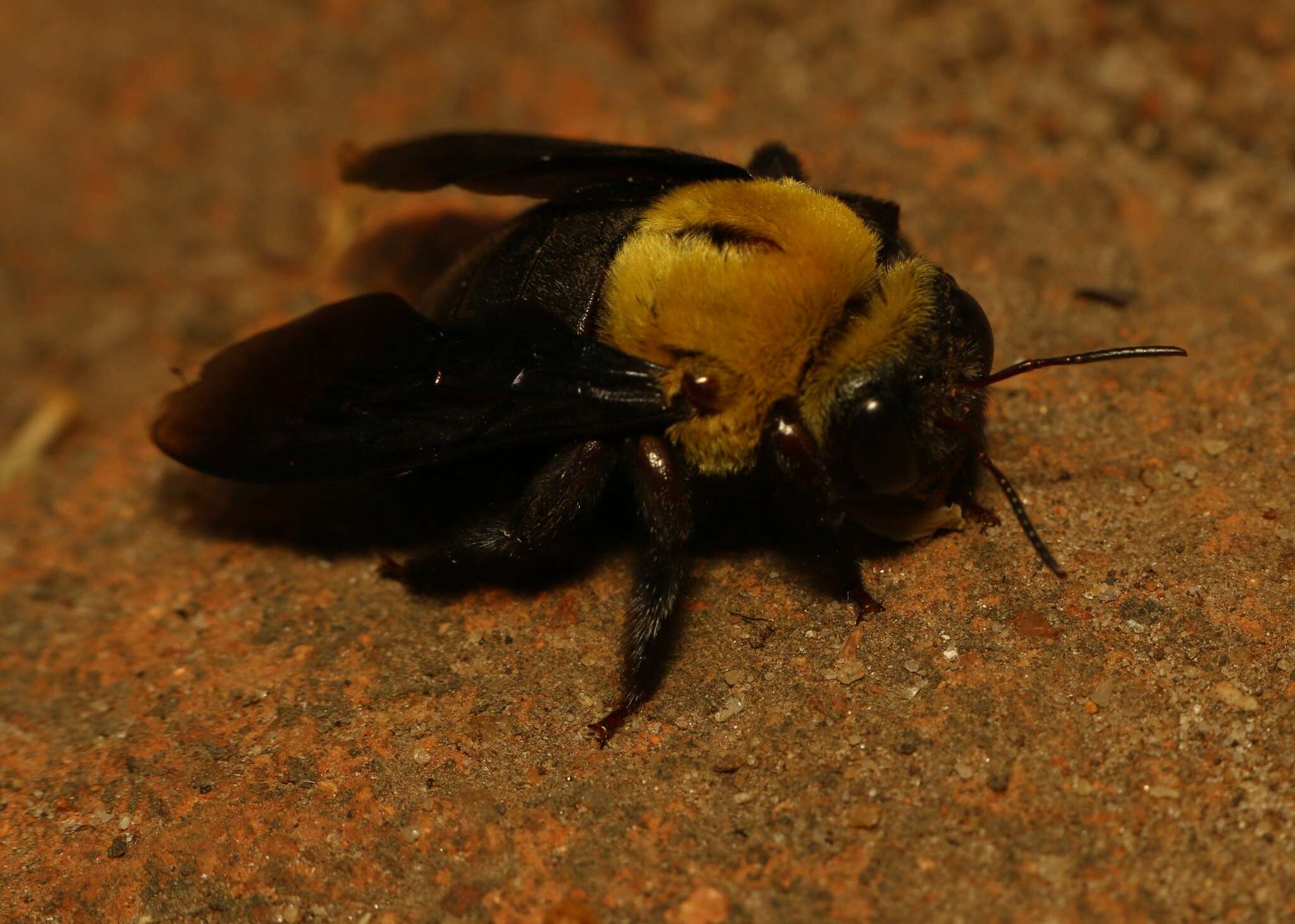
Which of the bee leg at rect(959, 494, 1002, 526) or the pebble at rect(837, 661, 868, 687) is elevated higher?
the bee leg at rect(959, 494, 1002, 526)

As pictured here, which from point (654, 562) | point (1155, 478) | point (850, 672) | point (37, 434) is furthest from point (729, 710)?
point (37, 434)

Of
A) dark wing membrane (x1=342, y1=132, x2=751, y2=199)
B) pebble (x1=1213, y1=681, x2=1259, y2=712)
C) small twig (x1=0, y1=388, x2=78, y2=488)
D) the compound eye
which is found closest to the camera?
pebble (x1=1213, y1=681, x2=1259, y2=712)

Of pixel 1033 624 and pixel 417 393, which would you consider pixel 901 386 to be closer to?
pixel 1033 624

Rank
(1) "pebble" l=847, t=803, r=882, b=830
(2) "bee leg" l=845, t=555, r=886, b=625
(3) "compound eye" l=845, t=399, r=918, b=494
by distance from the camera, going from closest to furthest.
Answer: (1) "pebble" l=847, t=803, r=882, b=830
(3) "compound eye" l=845, t=399, r=918, b=494
(2) "bee leg" l=845, t=555, r=886, b=625

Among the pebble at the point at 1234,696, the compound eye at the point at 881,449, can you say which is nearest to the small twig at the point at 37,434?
the compound eye at the point at 881,449

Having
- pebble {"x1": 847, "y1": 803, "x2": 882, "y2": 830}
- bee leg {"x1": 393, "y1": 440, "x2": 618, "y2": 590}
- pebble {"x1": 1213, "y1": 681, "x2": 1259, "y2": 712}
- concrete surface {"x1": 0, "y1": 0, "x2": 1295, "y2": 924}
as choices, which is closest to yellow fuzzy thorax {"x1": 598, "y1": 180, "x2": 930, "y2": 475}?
bee leg {"x1": 393, "y1": 440, "x2": 618, "y2": 590}

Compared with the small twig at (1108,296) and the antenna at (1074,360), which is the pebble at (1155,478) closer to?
the antenna at (1074,360)

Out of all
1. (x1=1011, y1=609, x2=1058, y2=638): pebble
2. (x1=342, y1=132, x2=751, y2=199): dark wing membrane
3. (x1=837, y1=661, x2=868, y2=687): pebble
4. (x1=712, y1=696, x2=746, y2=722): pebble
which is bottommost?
(x1=712, y1=696, x2=746, y2=722): pebble

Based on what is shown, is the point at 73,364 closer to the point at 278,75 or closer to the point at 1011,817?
the point at 278,75

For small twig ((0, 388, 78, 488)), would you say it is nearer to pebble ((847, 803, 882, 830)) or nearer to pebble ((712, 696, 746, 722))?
pebble ((712, 696, 746, 722))
